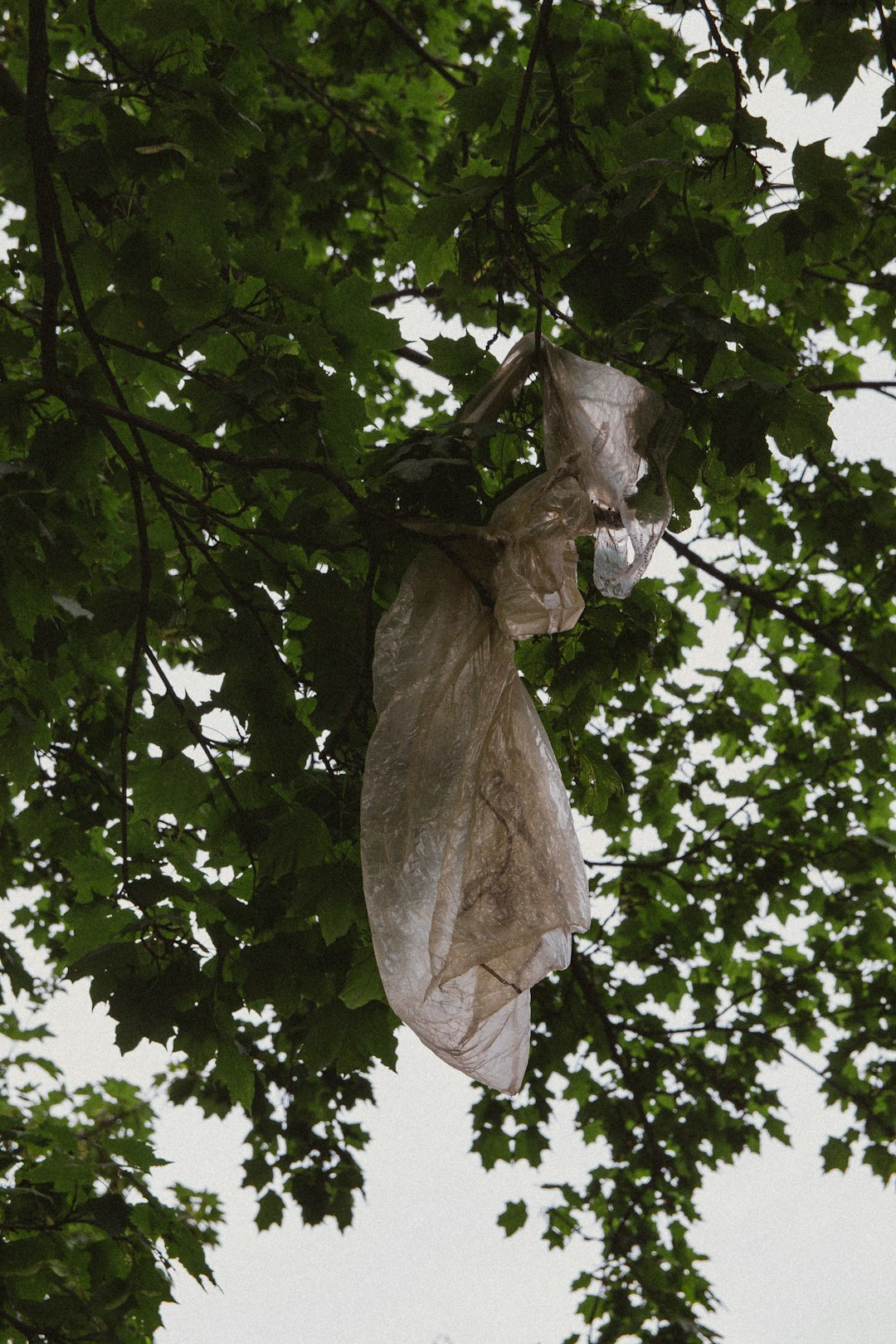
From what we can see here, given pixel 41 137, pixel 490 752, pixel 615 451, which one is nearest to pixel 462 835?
pixel 490 752

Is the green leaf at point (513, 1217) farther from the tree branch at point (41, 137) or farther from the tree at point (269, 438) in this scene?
the tree branch at point (41, 137)

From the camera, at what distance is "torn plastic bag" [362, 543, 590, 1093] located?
176cm

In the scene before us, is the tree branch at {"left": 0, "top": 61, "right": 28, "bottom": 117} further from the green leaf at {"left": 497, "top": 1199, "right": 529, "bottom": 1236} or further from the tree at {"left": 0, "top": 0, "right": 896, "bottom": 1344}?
the green leaf at {"left": 497, "top": 1199, "right": 529, "bottom": 1236}

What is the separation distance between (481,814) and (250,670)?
0.68 meters

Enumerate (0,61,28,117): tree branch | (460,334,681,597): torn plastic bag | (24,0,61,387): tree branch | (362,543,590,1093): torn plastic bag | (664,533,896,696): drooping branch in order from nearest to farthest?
(362,543,590,1093): torn plastic bag → (460,334,681,597): torn plastic bag → (24,0,61,387): tree branch → (0,61,28,117): tree branch → (664,533,896,696): drooping branch

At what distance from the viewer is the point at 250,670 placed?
7.41 ft

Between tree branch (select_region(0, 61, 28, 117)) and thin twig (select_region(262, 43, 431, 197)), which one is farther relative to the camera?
thin twig (select_region(262, 43, 431, 197))

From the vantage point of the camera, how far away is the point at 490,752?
184 centimetres

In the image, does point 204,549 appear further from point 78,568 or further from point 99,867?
point 99,867

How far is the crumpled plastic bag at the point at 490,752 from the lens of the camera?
1771mm

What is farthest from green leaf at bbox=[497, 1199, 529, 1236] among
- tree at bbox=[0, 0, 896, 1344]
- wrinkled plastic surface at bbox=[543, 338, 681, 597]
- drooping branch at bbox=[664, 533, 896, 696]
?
wrinkled plastic surface at bbox=[543, 338, 681, 597]

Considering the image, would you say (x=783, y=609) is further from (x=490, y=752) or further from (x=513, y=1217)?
(x=513, y=1217)

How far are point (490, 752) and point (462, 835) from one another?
0.15 meters

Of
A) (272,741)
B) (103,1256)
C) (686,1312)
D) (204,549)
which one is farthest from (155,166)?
(686,1312)
